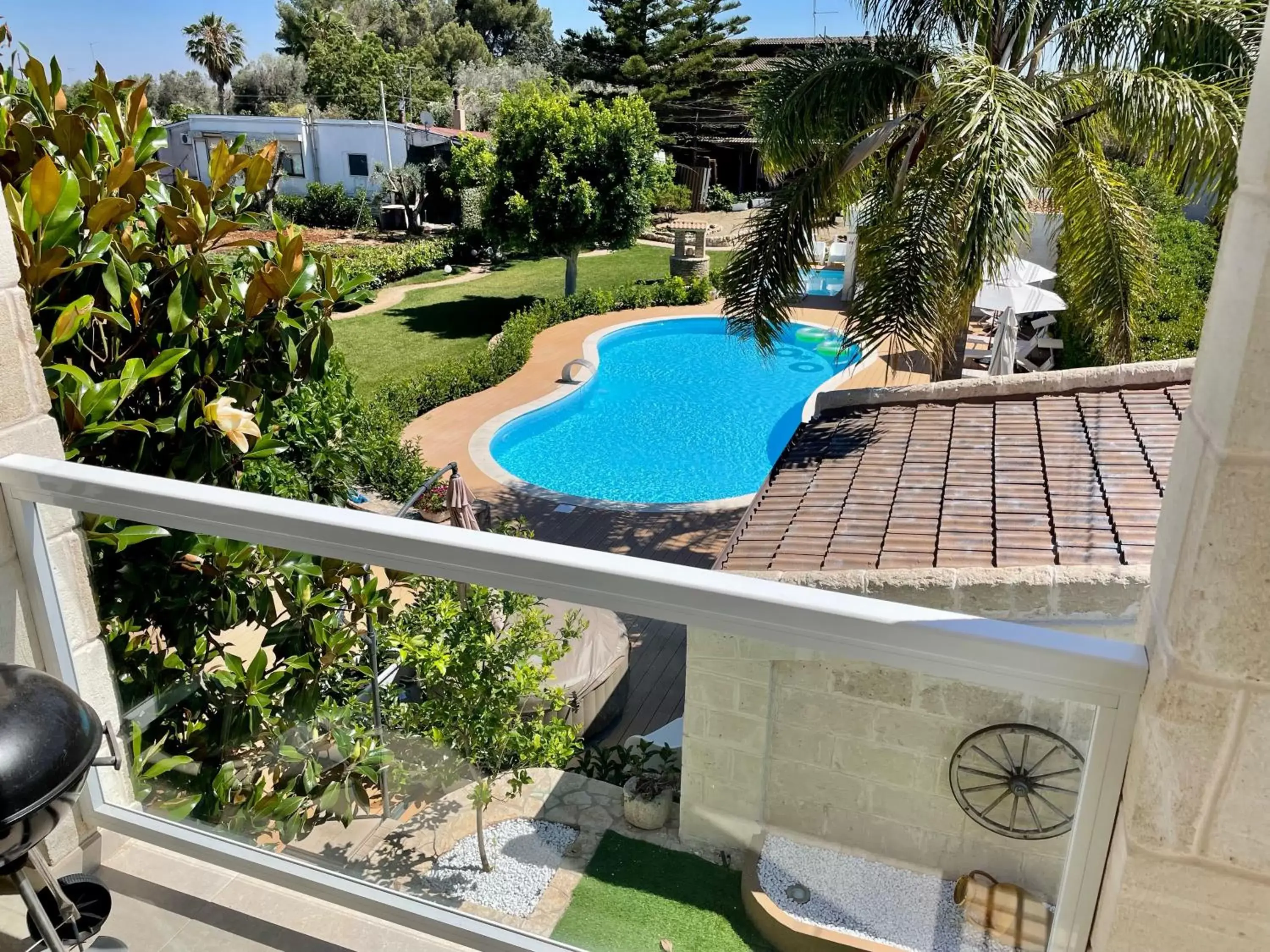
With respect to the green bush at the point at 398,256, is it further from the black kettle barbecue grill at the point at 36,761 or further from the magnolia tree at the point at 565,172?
the black kettle barbecue grill at the point at 36,761

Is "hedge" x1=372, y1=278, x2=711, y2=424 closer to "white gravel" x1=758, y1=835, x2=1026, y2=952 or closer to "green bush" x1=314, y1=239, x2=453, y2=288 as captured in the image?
"green bush" x1=314, y1=239, x2=453, y2=288

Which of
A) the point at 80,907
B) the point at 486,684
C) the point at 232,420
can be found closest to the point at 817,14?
the point at 232,420

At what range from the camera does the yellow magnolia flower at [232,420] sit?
254 cm

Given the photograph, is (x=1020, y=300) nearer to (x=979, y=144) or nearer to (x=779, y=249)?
(x=779, y=249)

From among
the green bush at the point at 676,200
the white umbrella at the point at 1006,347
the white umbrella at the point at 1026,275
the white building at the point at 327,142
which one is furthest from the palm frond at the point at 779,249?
the white building at the point at 327,142

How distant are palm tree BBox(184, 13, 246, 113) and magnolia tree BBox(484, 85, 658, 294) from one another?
35.2m

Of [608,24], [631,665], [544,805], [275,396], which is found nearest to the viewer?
[544,805]

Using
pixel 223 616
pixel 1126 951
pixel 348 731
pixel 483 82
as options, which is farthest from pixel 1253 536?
pixel 483 82

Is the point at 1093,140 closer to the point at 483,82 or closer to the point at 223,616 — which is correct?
the point at 223,616

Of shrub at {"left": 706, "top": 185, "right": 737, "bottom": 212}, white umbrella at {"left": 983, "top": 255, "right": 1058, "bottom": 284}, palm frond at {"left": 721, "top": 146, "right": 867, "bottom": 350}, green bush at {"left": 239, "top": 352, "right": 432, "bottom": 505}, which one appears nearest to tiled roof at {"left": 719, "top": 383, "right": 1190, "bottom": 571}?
palm frond at {"left": 721, "top": 146, "right": 867, "bottom": 350}

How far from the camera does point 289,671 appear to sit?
2.53m

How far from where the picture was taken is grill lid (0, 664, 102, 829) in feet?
5.20

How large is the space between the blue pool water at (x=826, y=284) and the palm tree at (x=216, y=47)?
38.7 metres

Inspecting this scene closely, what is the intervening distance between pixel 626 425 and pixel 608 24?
76.0 ft
